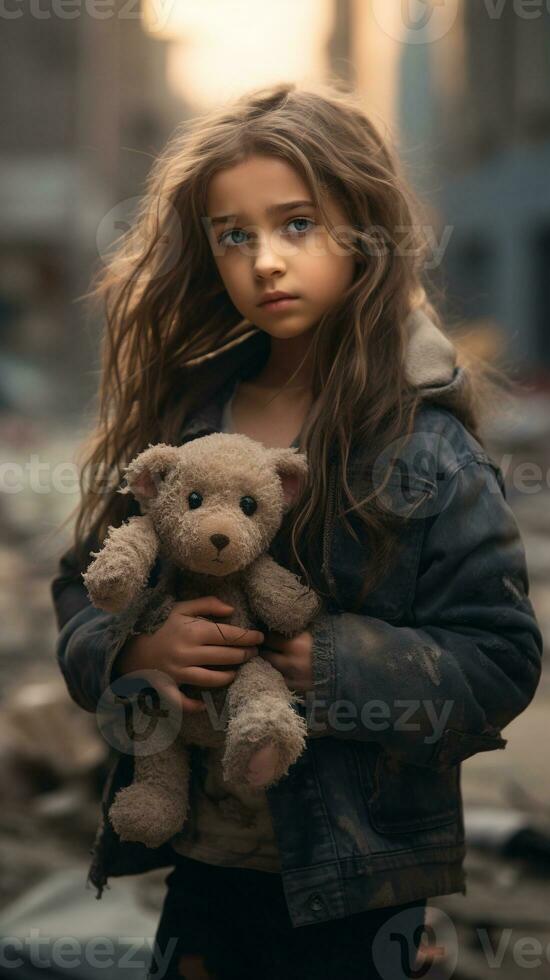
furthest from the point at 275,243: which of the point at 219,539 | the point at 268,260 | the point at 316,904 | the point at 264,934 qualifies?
the point at 264,934

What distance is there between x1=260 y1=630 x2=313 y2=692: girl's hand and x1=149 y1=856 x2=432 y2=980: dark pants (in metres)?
0.35

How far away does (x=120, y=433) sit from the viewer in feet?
6.19

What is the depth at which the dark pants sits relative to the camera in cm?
162

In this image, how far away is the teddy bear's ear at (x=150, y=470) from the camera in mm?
1561

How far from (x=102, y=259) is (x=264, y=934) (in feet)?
4.42

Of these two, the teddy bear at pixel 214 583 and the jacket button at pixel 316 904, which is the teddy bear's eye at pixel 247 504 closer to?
the teddy bear at pixel 214 583

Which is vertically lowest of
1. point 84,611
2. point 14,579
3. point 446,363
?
point 14,579

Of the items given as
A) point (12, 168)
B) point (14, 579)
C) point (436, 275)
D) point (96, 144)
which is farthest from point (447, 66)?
point (436, 275)

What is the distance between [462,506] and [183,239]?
660 millimetres

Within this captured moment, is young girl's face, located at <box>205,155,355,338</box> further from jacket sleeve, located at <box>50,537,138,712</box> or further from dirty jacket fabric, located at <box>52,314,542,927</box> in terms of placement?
jacket sleeve, located at <box>50,537,138,712</box>

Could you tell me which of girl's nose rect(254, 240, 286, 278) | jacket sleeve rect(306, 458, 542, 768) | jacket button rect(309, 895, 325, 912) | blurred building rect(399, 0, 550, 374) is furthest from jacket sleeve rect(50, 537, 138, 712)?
blurred building rect(399, 0, 550, 374)

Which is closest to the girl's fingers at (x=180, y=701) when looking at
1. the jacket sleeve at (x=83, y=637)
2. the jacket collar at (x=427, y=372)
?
the jacket sleeve at (x=83, y=637)

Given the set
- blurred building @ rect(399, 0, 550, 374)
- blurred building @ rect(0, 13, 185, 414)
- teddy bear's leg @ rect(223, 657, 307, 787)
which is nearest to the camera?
teddy bear's leg @ rect(223, 657, 307, 787)

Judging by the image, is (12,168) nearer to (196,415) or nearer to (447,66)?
(447,66)
